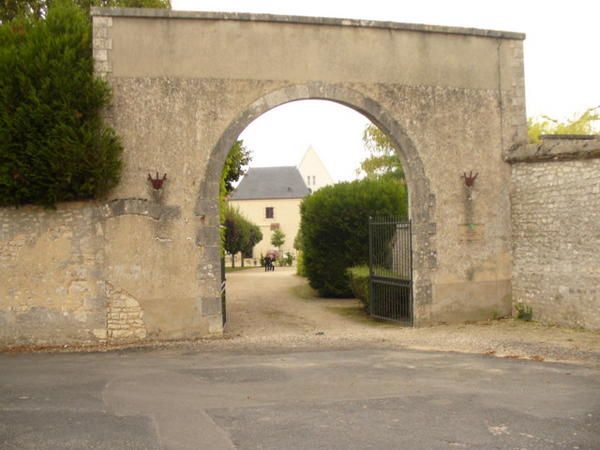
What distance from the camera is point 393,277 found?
39.9ft

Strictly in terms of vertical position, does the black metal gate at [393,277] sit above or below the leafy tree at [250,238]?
below

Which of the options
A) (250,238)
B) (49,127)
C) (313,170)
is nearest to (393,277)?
(49,127)

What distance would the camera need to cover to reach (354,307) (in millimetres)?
15727

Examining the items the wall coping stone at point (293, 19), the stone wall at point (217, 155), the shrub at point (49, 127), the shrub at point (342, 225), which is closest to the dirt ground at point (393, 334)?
the stone wall at point (217, 155)

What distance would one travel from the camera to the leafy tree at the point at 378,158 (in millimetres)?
30766

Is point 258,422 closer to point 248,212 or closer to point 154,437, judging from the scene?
point 154,437

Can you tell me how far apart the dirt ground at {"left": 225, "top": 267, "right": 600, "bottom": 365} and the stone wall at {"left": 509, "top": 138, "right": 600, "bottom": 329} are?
46 cm

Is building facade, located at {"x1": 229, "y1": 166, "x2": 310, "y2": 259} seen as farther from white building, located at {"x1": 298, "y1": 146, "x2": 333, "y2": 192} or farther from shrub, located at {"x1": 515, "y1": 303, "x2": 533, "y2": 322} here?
shrub, located at {"x1": 515, "y1": 303, "x2": 533, "y2": 322}

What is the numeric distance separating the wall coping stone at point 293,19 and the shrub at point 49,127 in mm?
1099

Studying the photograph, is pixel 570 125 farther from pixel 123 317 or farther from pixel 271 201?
pixel 271 201

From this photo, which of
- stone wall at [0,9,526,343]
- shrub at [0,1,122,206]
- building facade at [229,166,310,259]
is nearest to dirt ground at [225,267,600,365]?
stone wall at [0,9,526,343]

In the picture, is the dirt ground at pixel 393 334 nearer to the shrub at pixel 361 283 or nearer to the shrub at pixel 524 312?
the shrub at pixel 524 312

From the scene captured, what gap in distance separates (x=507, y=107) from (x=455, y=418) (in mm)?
7848

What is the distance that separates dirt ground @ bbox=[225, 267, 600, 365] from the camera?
909 centimetres
